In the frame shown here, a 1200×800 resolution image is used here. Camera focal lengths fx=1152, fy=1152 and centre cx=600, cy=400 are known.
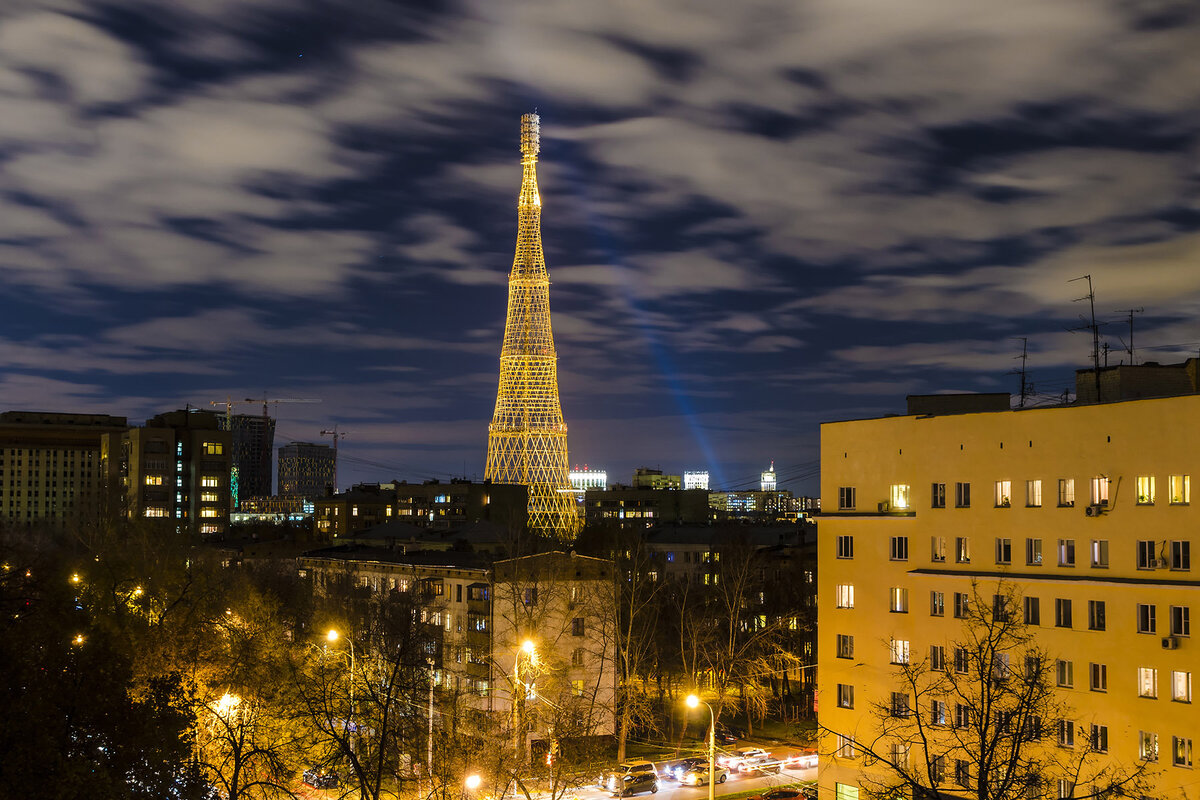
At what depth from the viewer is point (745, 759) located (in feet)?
188

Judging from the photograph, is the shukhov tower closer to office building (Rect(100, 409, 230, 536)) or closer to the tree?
office building (Rect(100, 409, 230, 536))

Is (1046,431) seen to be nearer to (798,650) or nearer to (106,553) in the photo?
(798,650)

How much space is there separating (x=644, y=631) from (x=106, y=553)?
34.5 metres

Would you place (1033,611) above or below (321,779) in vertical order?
above

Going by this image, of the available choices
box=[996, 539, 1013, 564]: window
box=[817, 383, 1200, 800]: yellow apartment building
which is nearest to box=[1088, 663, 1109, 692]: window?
box=[817, 383, 1200, 800]: yellow apartment building

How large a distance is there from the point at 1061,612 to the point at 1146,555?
11.0 ft

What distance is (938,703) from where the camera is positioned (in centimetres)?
4053

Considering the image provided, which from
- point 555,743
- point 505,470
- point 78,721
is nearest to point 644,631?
point 555,743

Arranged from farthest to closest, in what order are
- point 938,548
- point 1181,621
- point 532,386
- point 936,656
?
point 532,386, point 938,548, point 936,656, point 1181,621

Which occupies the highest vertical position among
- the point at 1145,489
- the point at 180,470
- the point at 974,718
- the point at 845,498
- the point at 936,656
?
the point at 180,470

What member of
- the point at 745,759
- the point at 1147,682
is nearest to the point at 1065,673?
the point at 1147,682

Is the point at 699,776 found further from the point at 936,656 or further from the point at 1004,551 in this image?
the point at 1004,551

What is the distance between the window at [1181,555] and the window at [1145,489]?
1.48 metres

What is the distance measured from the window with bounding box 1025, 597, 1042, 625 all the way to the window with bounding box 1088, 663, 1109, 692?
2.30m
